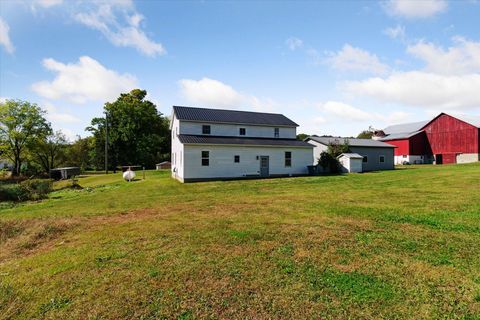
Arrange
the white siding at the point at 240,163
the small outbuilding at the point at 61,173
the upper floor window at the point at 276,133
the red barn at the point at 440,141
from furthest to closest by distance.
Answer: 1. the red barn at the point at 440,141
2. the small outbuilding at the point at 61,173
3. the upper floor window at the point at 276,133
4. the white siding at the point at 240,163

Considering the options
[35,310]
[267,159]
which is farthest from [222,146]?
[35,310]

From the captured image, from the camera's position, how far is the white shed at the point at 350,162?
29.6 m

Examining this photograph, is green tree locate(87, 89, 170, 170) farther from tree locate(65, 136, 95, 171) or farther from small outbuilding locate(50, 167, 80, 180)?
small outbuilding locate(50, 167, 80, 180)

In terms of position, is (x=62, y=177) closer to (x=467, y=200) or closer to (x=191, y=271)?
(x=191, y=271)

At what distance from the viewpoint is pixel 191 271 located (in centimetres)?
529

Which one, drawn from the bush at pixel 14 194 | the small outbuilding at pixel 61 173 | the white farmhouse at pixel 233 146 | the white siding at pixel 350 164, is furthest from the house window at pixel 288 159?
the small outbuilding at pixel 61 173

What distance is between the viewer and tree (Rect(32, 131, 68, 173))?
45.5 m

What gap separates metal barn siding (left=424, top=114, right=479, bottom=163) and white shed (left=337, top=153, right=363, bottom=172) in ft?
74.8

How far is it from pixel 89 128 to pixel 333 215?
48691mm

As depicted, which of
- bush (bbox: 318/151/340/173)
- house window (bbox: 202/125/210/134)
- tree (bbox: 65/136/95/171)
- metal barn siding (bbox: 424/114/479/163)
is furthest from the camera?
tree (bbox: 65/136/95/171)

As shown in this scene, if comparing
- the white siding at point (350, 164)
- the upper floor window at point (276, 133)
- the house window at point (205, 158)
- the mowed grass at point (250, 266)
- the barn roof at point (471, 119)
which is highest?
the barn roof at point (471, 119)

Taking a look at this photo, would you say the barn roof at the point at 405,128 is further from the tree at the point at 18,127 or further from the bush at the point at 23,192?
the tree at the point at 18,127

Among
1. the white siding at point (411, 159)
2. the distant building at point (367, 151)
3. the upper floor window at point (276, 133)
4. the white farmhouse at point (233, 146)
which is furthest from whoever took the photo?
the white siding at point (411, 159)

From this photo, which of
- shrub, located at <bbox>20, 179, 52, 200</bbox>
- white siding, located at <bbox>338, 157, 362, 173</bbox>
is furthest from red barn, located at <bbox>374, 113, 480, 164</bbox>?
shrub, located at <bbox>20, 179, 52, 200</bbox>
